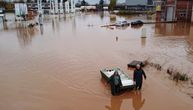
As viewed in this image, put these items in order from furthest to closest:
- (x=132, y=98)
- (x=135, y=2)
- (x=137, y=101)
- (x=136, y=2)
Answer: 1. (x=135, y=2)
2. (x=136, y=2)
3. (x=132, y=98)
4. (x=137, y=101)

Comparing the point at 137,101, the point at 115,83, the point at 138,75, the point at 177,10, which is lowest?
the point at 137,101

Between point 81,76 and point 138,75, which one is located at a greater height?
point 138,75

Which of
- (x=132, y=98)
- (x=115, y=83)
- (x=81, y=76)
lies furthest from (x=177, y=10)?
(x=115, y=83)

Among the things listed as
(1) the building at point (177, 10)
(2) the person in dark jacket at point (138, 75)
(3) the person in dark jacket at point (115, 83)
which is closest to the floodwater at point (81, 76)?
(3) the person in dark jacket at point (115, 83)

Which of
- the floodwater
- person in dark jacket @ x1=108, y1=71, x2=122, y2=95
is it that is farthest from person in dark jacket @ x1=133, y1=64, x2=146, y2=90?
person in dark jacket @ x1=108, y1=71, x2=122, y2=95

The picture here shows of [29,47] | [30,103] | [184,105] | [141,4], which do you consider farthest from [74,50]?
[141,4]

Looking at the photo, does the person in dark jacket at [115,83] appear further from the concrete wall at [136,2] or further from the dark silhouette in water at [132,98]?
the concrete wall at [136,2]

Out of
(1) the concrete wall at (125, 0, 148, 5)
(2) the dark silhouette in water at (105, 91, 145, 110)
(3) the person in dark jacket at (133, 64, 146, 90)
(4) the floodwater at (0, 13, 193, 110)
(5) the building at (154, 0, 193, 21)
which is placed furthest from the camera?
(1) the concrete wall at (125, 0, 148, 5)

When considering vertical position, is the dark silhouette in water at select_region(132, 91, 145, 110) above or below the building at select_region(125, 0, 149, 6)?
below

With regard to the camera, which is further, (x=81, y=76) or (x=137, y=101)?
(x=81, y=76)

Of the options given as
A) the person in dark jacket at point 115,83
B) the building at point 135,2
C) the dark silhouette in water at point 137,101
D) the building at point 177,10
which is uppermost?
the building at point 135,2

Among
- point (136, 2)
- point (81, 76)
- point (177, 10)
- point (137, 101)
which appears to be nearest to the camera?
point (137, 101)

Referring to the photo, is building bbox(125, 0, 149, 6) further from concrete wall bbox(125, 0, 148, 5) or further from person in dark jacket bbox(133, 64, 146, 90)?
person in dark jacket bbox(133, 64, 146, 90)

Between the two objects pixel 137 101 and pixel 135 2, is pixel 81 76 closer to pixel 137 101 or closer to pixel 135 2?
pixel 137 101
